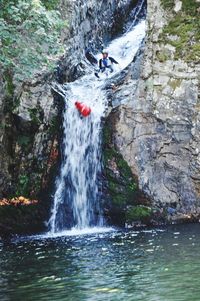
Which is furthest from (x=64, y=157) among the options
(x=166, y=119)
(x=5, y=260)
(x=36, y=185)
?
(x=5, y=260)

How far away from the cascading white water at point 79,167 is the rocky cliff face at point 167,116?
89cm

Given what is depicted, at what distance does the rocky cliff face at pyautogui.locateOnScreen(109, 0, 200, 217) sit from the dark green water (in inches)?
112

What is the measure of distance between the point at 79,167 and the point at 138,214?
259 cm

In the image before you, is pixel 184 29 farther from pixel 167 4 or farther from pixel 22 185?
pixel 22 185

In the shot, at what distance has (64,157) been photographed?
1755 centimetres

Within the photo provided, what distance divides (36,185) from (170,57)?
6.10 metres

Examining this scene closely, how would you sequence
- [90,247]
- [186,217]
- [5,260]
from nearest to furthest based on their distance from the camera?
[5,260] < [90,247] < [186,217]

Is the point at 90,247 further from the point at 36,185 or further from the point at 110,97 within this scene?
the point at 110,97

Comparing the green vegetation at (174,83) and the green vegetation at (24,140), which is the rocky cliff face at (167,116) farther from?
the green vegetation at (24,140)

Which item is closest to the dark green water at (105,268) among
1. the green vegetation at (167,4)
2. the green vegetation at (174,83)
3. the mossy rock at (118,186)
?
the mossy rock at (118,186)

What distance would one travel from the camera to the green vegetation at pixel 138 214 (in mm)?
16484

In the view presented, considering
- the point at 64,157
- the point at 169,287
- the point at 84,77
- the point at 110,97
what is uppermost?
the point at 84,77

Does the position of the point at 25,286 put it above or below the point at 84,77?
below

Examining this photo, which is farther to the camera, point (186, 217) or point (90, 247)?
point (186, 217)
